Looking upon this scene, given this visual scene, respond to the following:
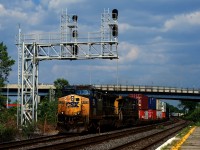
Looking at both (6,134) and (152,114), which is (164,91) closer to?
(152,114)

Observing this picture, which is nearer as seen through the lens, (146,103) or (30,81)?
(30,81)

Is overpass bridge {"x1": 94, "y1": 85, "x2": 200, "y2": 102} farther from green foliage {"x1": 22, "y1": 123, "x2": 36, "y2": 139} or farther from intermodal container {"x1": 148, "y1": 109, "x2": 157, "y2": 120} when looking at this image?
green foliage {"x1": 22, "y1": 123, "x2": 36, "y2": 139}

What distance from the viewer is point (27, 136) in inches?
1186

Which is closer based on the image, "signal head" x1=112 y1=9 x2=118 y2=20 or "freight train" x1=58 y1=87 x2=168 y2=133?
"freight train" x1=58 y1=87 x2=168 y2=133

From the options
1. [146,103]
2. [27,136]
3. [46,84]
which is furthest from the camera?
[46,84]

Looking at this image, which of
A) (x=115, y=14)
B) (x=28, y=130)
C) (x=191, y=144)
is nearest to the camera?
(x=191, y=144)

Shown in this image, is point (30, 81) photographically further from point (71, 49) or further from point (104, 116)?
point (104, 116)

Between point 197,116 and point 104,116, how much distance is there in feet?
155

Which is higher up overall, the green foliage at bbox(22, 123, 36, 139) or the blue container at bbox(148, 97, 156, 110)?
the blue container at bbox(148, 97, 156, 110)

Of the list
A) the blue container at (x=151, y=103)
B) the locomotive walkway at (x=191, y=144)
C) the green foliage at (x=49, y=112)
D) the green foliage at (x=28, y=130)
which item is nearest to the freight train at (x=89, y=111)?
the green foliage at (x=28, y=130)

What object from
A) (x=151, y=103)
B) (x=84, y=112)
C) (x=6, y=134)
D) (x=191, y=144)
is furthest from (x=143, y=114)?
Answer: (x=191, y=144)

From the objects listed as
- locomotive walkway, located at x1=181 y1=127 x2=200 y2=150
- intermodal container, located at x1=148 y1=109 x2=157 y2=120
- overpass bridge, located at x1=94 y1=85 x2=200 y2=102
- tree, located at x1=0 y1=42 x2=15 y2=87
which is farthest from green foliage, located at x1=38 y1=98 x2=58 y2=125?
overpass bridge, located at x1=94 y1=85 x2=200 y2=102

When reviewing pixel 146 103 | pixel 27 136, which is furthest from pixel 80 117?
pixel 146 103

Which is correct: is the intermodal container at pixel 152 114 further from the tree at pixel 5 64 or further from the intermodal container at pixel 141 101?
the tree at pixel 5 64
